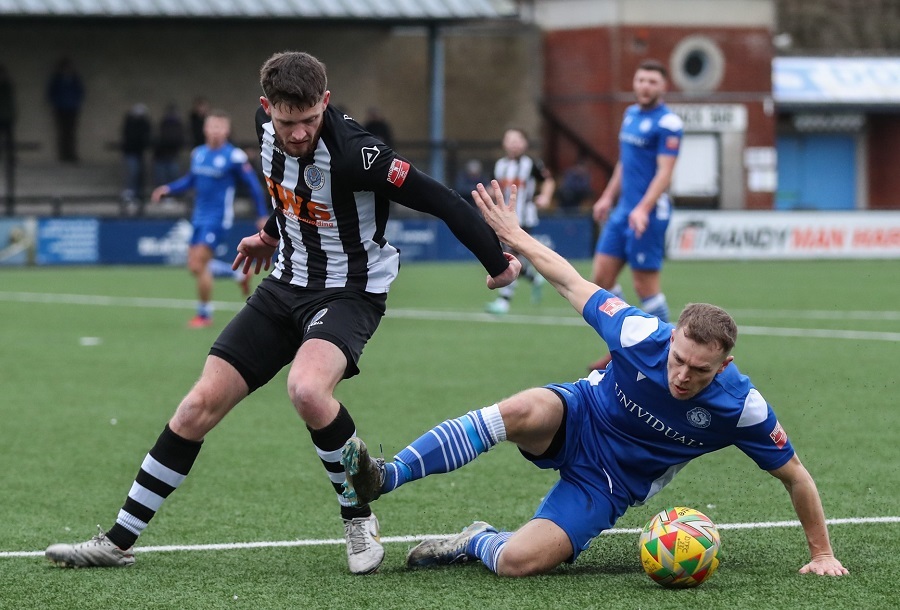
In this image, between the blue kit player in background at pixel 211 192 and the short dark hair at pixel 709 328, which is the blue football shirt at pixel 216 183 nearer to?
the blue kit player in background at pixel 211 192

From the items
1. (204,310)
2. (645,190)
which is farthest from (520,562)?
(204,310)

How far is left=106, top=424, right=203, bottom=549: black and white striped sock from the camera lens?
536 centimetres

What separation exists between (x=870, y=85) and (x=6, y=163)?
21.3m

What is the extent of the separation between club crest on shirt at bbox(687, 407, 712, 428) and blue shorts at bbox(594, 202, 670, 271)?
18.7ft

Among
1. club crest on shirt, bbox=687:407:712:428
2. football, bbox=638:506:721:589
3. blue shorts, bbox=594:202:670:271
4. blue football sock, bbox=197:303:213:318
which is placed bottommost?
blue football sock, bbox=197:303:213:318

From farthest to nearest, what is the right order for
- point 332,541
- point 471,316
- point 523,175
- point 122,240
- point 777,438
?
point 122,240 < point 523,175 < point 471,316 < point 332,541 < point 777,438

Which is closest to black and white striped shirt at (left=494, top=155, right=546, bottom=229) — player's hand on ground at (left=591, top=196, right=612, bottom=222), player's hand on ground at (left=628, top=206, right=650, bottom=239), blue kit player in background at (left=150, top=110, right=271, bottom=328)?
blue kit player in background at (left=150, top=110, right=271, bottom=328)

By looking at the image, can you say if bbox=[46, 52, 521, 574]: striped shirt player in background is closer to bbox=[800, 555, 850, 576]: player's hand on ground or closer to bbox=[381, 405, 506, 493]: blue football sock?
bbox=[381, 405, 506, 493]: blue football sock

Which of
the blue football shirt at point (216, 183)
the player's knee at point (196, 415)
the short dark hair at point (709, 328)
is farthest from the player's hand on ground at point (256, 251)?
the blue football shirt at point (216, 183)

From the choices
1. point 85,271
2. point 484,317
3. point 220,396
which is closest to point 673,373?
point 220,396

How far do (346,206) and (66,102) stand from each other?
24792 mm

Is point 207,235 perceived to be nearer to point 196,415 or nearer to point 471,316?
point 471,316

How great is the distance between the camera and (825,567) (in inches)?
203

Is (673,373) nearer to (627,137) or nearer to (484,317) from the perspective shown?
→ (627,137)
